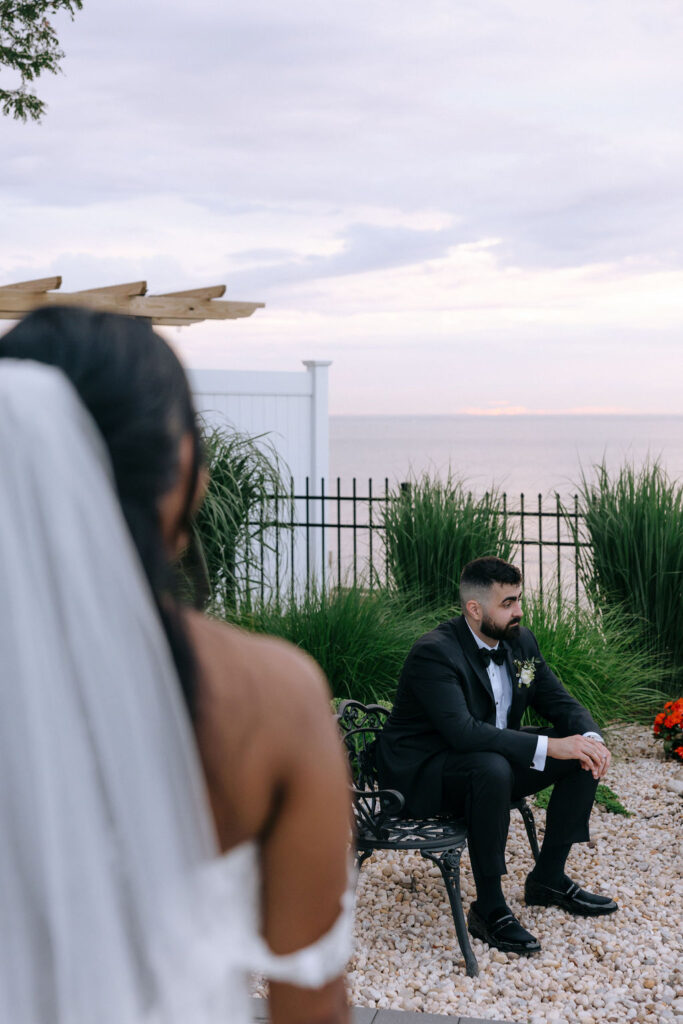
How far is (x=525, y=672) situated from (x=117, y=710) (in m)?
3.55

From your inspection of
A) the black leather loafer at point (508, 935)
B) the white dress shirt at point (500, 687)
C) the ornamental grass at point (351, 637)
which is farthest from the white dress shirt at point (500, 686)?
the ornamental grass at point (351, 637)

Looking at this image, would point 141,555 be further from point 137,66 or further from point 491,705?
point 137,66

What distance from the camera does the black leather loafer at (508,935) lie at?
378 cm

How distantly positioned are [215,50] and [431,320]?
43.9ft

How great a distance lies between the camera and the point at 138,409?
0.85 m

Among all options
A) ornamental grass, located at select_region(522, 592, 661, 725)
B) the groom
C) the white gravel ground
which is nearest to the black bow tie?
the groom

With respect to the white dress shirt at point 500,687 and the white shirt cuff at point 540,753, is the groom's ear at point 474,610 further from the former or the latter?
the white shirt cuff at point 540,753

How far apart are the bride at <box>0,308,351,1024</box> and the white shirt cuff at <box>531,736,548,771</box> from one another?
3.25 meters

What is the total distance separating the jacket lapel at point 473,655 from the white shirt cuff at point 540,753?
0.88 ft

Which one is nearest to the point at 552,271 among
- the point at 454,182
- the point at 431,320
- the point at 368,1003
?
the point at 431,320

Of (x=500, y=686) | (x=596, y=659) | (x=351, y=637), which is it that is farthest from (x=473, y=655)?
(x=596, y=659)

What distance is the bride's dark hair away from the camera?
0.85 meters

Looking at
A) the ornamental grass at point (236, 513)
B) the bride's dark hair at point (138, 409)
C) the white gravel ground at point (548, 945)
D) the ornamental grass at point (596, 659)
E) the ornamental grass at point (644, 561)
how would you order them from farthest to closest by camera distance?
the ornamental grass at point (236, 513) → the ornamental grass at point (644, 561) → the ornamental grass at point (596, 659) → the white gravel ground at point (548, 945) → the bride's dark hair at point (138, 409)

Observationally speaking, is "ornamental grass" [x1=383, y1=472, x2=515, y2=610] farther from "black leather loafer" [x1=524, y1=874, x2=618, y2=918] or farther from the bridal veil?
the bridal veil
